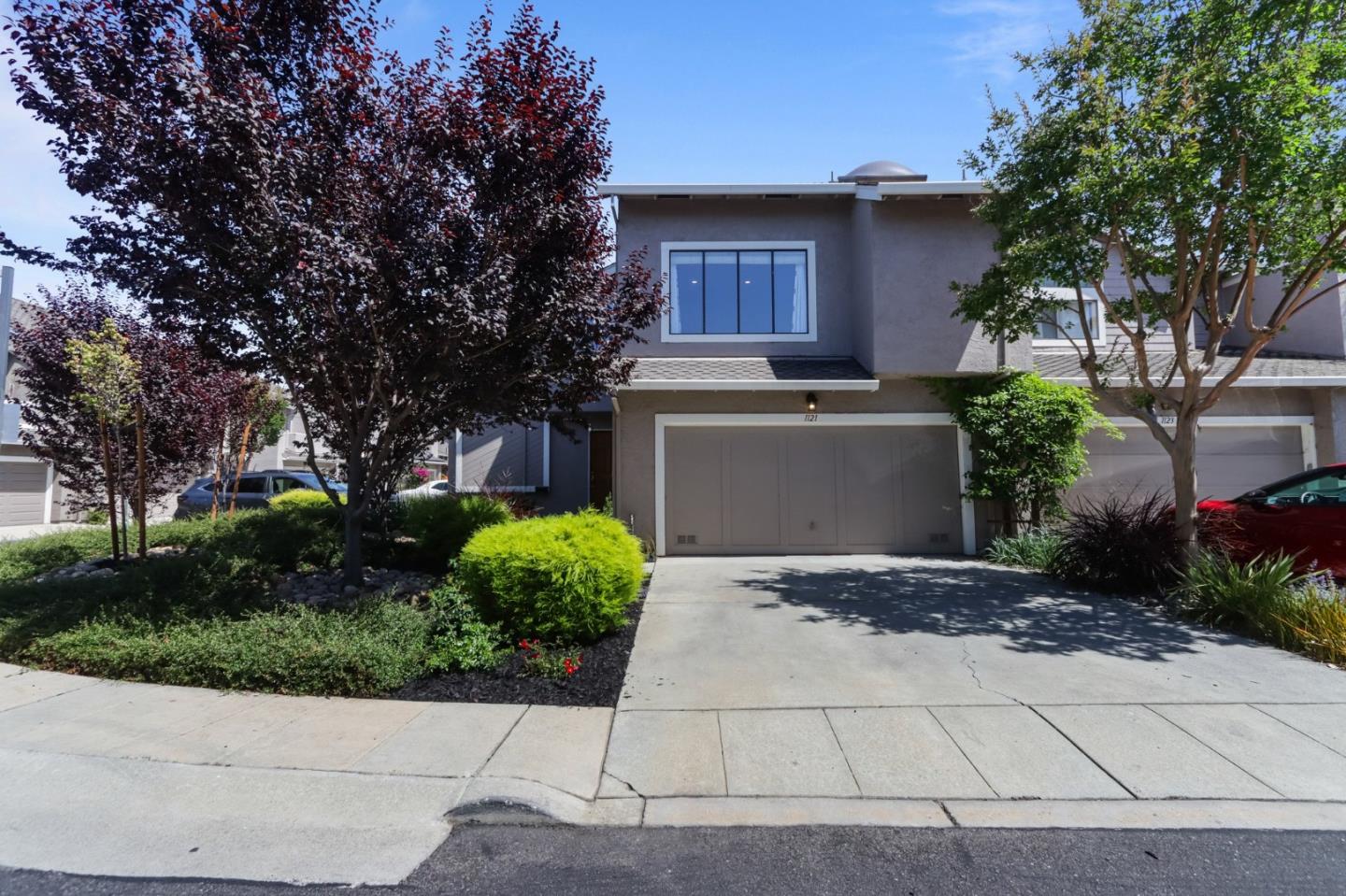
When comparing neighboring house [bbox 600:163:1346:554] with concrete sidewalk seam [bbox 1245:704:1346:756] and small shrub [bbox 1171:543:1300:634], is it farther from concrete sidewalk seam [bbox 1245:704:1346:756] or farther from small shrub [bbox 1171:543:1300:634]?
concrete sidewalk seam [bbox 1245:704:1346:756]

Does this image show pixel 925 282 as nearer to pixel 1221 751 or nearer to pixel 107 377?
pixel 1221 751

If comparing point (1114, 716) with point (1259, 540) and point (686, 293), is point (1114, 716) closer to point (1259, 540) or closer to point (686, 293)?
point (1259, 540)

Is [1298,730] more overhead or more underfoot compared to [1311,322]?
more underfoot

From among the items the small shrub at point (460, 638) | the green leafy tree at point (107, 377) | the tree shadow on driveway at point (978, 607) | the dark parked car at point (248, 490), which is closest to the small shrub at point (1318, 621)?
the tree shadow on driveway at point (978, 607)

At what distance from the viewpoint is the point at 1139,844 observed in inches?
144

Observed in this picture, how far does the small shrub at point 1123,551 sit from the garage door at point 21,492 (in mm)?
29609

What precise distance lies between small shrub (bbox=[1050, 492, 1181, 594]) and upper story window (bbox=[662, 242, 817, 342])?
18.9 feet

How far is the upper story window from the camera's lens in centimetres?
1337

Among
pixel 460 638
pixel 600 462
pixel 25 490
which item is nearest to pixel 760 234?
pixel 600 462

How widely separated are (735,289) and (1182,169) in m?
7.15

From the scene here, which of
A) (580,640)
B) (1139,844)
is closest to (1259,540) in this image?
(1139,844)

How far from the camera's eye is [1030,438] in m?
11.4

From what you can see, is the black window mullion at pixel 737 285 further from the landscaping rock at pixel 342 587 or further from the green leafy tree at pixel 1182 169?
the landscaping rock at pixel 342 587

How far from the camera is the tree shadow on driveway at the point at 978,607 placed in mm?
6980
